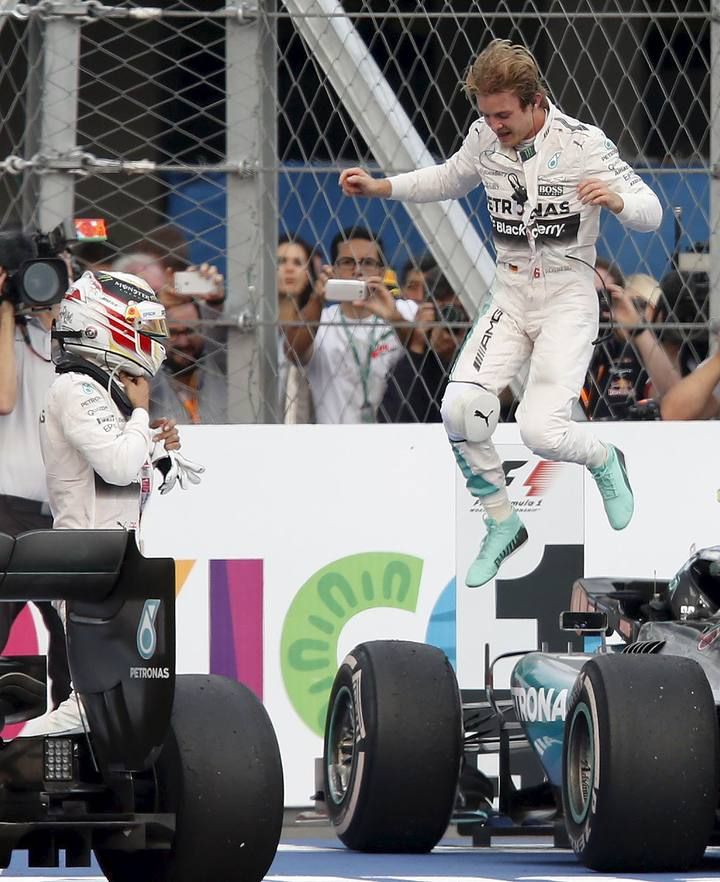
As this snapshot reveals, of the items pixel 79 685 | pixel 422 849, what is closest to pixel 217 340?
pixel 422 849

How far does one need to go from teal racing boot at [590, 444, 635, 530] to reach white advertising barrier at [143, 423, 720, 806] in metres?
0.95

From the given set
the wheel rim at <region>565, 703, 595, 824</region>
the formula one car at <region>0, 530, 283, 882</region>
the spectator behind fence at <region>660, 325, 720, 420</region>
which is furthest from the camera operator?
the formula one car at <region>0, 530, 283, 882</region>

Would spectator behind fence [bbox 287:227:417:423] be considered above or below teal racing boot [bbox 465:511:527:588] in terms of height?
above

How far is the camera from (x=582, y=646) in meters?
7.03

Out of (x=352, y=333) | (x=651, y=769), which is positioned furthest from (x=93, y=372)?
(x=352, y=333)

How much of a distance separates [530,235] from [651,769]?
69.5 inches

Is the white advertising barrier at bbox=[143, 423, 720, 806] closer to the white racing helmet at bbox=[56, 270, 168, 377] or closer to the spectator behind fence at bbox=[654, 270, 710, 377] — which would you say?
the spectator behind fence at bbox=[654, 270, 710, 377]

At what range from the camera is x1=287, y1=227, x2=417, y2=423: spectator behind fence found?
762 centimetres

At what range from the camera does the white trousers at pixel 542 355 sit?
6.35m

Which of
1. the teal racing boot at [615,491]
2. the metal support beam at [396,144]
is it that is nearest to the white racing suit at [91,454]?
the teal racing boot at [615,491]

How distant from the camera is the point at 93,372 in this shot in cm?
587

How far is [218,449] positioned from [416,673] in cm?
169

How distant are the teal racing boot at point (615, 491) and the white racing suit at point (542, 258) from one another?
107 mm

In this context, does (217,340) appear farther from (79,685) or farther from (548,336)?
(79,685)
